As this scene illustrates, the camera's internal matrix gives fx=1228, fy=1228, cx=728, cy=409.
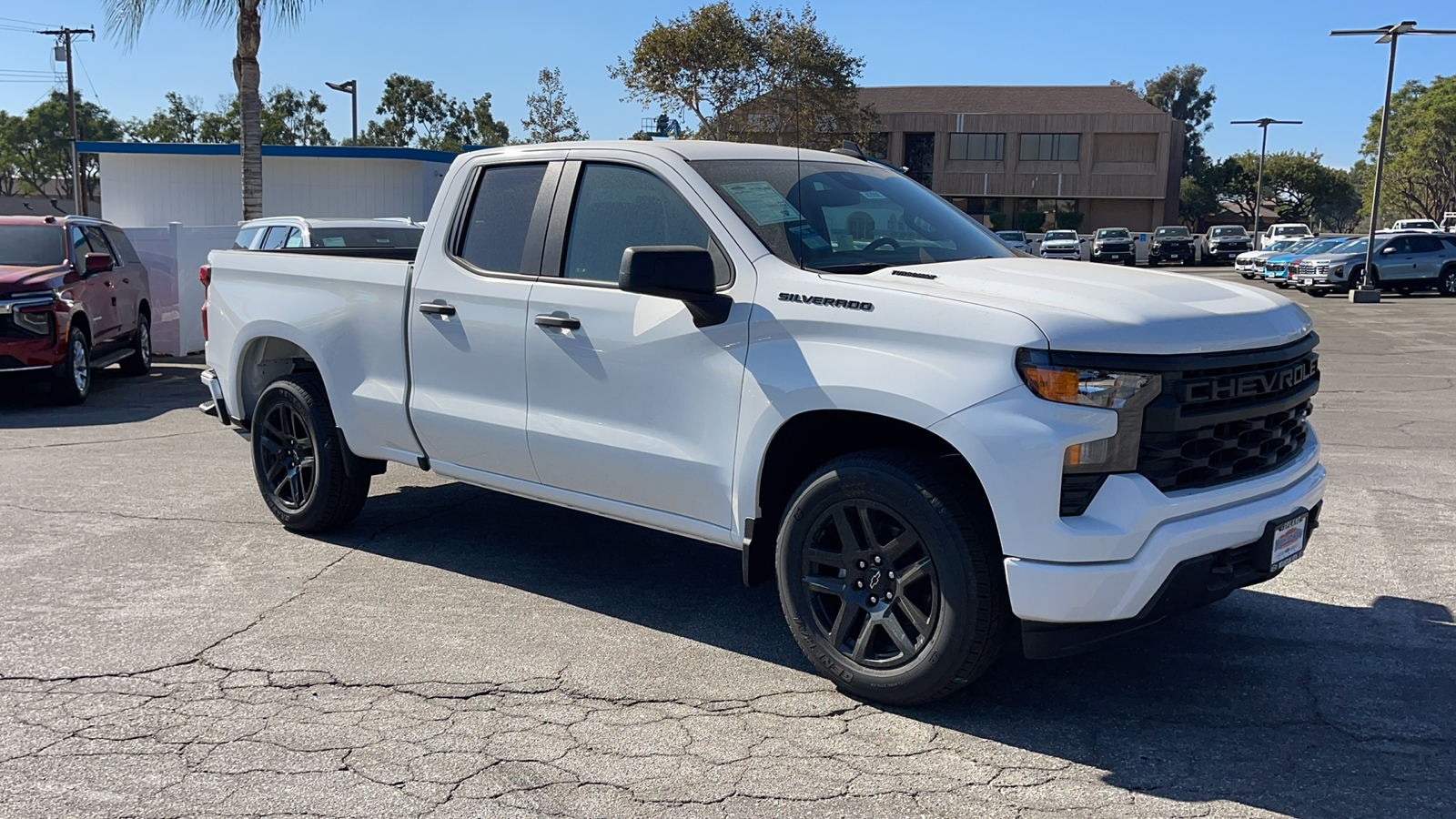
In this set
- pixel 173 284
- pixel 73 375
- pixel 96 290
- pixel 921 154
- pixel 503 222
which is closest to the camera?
pixel 503 222

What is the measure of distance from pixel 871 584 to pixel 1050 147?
76.1 meters

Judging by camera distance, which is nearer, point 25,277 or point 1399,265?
point 25,277

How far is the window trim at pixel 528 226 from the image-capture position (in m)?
5.35

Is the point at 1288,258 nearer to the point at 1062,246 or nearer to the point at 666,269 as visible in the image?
the point at 1062,246

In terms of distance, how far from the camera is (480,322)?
5.42m

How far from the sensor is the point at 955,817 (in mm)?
3535

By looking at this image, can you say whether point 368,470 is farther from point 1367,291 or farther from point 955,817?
point 1367,291

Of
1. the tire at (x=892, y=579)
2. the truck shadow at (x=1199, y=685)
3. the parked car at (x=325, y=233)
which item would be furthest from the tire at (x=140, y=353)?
the tire at (x=892, y=579)

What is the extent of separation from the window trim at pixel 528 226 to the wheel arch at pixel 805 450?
1445 mm

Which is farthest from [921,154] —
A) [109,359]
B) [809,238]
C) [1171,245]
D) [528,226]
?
[809,238]

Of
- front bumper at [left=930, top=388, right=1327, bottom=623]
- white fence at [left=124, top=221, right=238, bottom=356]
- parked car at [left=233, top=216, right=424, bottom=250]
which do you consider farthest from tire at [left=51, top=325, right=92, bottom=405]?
front bumper at [left=930, top=388, right=1327, bottom=623]

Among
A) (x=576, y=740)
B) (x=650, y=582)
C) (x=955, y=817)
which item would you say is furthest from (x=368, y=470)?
(x=955, y=817)

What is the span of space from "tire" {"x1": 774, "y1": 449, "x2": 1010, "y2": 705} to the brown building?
7166 centimetres

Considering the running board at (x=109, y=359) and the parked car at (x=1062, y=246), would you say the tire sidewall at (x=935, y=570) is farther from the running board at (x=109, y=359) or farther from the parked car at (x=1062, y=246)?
the parked car at (x=1062, y=246)
